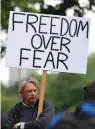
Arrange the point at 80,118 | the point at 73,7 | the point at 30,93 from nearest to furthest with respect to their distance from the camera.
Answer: the point at 80,118
the point at 30,93
the point at 73,7

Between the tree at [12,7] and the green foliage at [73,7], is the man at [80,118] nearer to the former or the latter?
the green foliage at [73,7]

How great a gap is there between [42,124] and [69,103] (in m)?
50.4

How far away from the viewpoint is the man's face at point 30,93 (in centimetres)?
632

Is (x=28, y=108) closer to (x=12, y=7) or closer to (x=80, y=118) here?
(x=80, y=118)

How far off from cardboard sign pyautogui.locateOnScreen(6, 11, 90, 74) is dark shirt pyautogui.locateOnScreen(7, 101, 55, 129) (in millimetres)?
480

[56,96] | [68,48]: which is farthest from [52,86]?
[68,48]

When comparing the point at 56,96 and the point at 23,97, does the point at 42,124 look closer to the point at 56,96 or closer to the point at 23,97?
the point at 23,97

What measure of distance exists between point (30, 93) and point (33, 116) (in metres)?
0.24

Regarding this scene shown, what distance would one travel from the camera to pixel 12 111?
6422 millimetres

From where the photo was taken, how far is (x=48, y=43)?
6668 millimetres

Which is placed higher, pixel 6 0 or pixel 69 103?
pixel 6 0

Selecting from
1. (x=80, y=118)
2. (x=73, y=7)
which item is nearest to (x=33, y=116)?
(x=80, y=118)

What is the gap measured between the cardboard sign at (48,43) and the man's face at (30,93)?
1.13 feet

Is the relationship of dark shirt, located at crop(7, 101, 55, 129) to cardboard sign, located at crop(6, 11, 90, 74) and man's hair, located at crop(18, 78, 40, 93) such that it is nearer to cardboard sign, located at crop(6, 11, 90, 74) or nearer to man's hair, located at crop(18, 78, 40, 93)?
man's hair, located at crop(18, 78, 40, 93)
